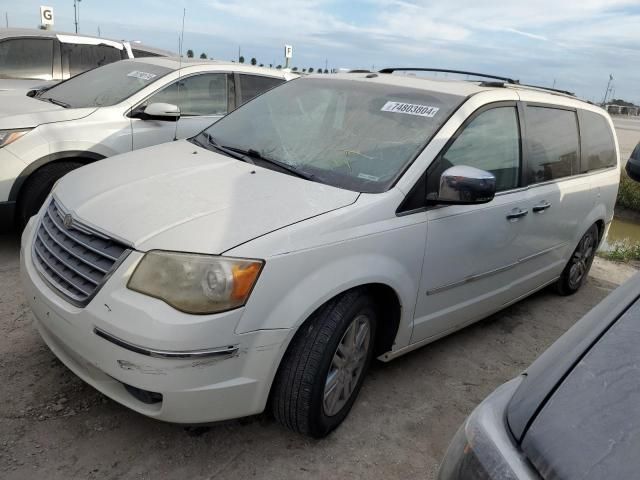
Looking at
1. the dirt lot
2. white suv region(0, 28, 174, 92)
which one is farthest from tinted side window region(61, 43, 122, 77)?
the dirt lot

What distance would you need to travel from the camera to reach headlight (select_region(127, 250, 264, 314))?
7.11 feet

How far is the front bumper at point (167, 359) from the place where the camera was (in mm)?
2129

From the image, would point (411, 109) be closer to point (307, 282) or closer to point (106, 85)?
point (307, 282)

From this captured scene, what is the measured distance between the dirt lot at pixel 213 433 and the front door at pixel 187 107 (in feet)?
6.68

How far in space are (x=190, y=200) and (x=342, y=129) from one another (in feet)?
3.49

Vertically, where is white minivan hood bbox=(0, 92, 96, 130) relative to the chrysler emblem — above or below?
above

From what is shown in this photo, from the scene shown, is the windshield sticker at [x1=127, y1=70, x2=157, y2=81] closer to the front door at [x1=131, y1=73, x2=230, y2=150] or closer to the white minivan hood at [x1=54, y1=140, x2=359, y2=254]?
the front door at [x1=131, y1=73, x2=230, y2=150]

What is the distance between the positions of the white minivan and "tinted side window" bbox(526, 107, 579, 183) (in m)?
0.02

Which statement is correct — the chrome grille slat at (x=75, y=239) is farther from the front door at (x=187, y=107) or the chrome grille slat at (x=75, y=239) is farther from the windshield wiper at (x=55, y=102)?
the windshield wiper at (x=55, y=102)

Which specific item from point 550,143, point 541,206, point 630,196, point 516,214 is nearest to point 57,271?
point 516,214

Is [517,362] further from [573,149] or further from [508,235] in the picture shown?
[573,149]

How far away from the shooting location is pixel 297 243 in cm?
233

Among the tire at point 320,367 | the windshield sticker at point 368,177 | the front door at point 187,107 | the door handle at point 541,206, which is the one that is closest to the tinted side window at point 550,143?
the door handle at point 541,206

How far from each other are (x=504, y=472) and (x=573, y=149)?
11.8 ft
